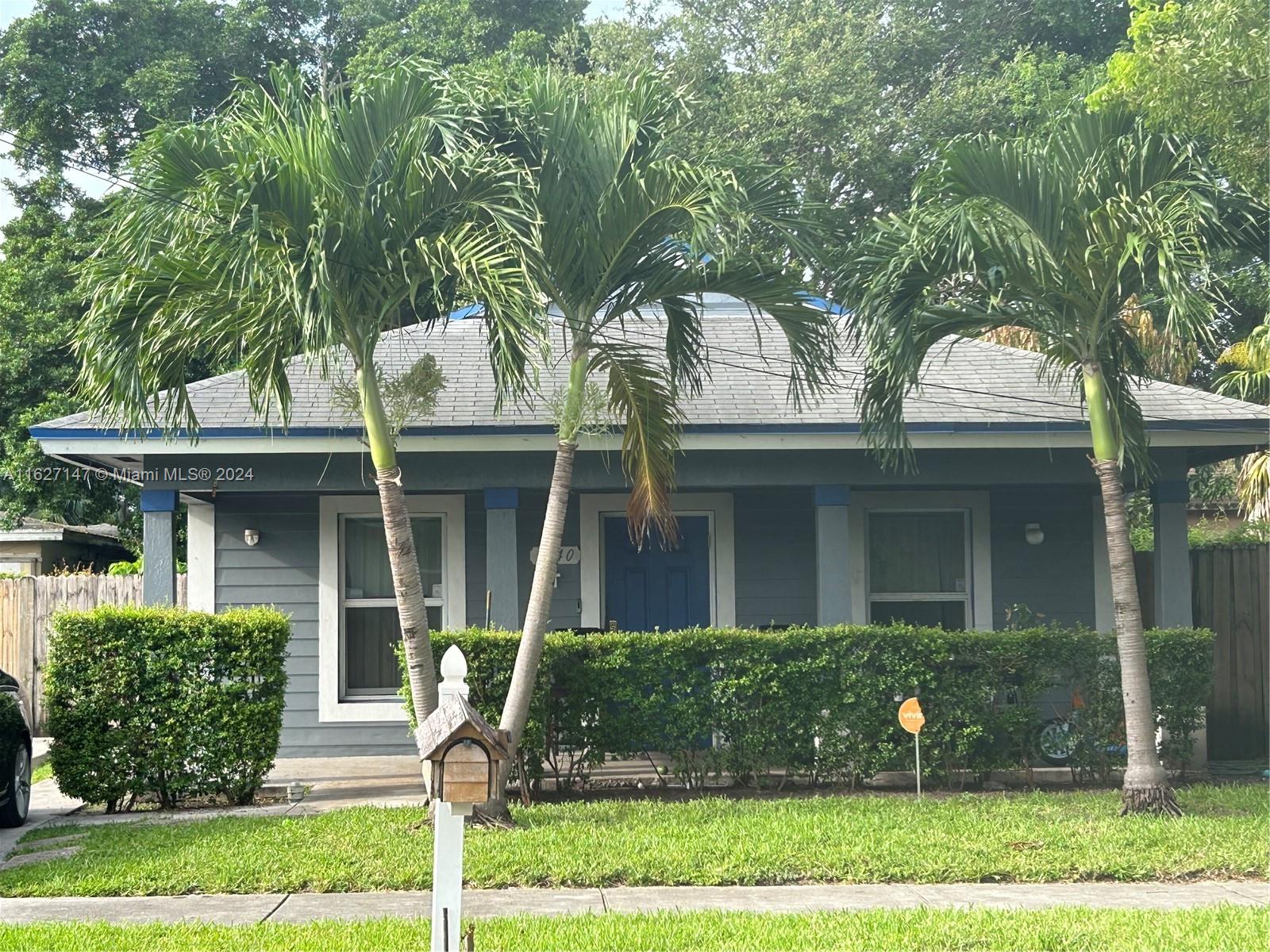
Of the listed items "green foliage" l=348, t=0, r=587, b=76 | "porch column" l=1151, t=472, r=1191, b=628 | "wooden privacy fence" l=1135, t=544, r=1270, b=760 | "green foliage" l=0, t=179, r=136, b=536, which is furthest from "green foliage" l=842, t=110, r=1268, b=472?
"green foliage" l=348, t=0, r=587, b=76

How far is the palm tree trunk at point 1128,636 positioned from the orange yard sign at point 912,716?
1.46 m

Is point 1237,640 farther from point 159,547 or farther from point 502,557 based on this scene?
point 159,547

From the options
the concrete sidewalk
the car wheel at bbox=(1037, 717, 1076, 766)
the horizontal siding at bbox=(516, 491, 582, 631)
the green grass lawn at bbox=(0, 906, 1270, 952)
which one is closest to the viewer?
the green grass lawn at bbox=(0, 906, 1270, 952)

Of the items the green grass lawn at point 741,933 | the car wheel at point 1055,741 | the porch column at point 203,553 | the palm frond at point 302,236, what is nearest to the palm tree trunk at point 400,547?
the palm frond at point 302,236

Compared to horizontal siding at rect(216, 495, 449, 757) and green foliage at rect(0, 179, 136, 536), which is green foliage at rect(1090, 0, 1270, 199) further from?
green foliage at rect(0, 179, 136, 536)

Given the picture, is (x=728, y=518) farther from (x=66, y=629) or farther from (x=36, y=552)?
(x=36, y=552)

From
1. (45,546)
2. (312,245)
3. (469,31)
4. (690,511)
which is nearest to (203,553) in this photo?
(690,511)

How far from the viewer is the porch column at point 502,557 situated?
36.3 feet

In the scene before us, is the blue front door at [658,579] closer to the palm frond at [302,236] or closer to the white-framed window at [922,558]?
the white-framed window at [922,558]

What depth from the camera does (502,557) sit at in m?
11.2

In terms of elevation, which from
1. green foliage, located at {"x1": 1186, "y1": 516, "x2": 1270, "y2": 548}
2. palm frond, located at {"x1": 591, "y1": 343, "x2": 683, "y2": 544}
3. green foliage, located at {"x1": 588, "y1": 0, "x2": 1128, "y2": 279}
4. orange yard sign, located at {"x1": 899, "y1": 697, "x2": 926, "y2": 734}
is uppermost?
green foliage, located at {"x1": 588, "y1": 0, "x2": 1128, "y2": 279}

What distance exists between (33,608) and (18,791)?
7.27m

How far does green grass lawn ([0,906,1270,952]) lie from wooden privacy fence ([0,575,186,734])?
406 inches

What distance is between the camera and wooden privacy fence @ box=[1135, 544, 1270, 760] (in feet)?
41.5
